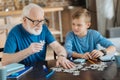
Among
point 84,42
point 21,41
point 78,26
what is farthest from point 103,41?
point 21,41

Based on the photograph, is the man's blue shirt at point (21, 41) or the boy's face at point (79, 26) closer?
the man's blue shirt at point (21, 41)

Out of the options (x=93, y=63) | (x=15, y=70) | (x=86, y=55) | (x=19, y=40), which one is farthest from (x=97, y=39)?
(x=15, y=70)

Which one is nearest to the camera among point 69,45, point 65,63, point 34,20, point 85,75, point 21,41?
point 85,75

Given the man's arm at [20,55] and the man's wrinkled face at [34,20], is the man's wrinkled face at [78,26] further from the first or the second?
the man's arm at [20,55]

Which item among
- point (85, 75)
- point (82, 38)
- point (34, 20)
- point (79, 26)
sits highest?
point (34, 20)

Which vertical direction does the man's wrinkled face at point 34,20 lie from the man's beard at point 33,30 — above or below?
above

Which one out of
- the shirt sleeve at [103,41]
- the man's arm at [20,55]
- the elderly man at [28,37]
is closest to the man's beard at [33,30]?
the elderly man at [28,37]

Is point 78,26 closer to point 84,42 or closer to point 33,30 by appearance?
point 84,42

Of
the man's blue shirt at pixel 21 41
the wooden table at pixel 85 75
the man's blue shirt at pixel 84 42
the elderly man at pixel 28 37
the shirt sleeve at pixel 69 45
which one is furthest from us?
the man's blue shirt at pixel 84 42

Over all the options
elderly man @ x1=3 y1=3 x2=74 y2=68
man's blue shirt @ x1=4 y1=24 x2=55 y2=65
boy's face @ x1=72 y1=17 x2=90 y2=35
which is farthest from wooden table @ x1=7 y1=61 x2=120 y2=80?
boy's face @ x1=72 y1=17 x2=90 y2=35

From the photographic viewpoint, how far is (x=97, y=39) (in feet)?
8.46

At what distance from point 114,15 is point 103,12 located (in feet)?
0.75

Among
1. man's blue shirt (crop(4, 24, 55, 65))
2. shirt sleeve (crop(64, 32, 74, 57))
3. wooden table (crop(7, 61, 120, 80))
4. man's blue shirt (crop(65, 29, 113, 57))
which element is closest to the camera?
wooden table (crop(7, 61, 120, 80))

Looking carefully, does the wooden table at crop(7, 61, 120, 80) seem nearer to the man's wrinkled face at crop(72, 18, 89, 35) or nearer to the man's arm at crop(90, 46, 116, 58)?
the man's arm at crop(90, 46, 116, 58)
